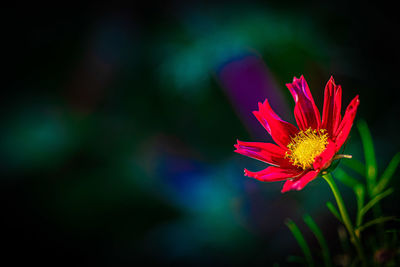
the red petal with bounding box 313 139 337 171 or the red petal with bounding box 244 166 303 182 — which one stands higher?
the red petal with bounding box 244 166 303 182

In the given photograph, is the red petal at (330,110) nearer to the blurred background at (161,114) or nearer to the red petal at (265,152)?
the red petal at (265,152)

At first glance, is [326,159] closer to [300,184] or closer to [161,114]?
[300,184]

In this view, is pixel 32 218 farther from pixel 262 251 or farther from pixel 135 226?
pixel 262 251

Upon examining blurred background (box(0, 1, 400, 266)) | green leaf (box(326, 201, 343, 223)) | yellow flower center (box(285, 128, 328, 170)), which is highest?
blurred background (box(0, 1, 400, 266))

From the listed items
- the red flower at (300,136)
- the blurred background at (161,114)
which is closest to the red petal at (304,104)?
the red flower at (300,136)

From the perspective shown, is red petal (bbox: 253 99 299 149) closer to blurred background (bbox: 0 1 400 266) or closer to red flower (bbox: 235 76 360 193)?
red flower (bbox: 235 76 360 193)

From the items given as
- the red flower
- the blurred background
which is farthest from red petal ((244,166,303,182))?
the blurred background
